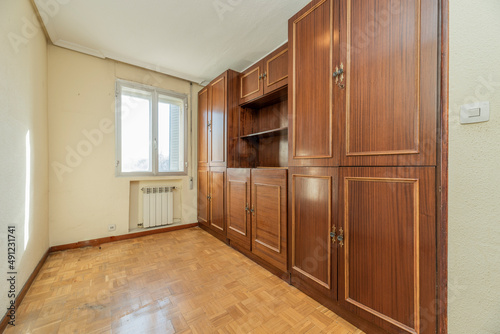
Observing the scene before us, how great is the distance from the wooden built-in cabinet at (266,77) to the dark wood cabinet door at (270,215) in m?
0.97

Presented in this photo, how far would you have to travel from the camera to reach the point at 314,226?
61.7 inches

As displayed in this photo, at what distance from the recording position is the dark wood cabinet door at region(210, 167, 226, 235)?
2.81 m

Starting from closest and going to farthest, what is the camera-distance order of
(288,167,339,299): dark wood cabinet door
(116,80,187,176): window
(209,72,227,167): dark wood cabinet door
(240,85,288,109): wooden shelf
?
1. (288,167,339,299): dark wood cabinet door
2. (240,85,288,109): wooden shelf
3. (209,72,227,167): dark wood cabinet door
4. (116,80,187,176): window

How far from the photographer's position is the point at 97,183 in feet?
9.07

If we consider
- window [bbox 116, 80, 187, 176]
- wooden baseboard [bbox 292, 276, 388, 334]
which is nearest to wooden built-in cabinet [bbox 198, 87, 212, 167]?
window [bbox 116, 80, 187, 176]

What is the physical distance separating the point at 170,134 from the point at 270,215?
2.38m

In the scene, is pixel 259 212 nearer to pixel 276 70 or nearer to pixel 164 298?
pixel 164 298

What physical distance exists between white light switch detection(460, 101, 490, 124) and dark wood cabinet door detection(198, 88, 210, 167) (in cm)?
279

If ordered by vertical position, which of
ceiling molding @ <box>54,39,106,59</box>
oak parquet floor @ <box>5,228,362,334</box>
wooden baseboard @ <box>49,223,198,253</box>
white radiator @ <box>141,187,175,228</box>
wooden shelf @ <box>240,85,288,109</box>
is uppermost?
ceiling molding @ <box>54,39,106,59</box>

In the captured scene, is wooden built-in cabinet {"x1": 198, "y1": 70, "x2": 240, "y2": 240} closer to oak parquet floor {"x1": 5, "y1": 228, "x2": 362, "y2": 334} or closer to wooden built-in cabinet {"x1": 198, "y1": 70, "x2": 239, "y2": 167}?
wooden built-in cabinet {"x1": 198, "y1": 70, "x2": 239, "y2": 167}

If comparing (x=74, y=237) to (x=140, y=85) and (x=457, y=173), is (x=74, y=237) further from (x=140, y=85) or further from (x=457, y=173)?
(x=457, y=173)

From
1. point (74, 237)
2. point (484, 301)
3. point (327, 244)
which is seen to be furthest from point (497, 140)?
point (74, 237)

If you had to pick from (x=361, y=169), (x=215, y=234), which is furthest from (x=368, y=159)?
(x=215, y=234)

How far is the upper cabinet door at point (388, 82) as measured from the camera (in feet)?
3.43
